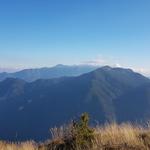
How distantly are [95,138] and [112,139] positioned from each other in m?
0.72

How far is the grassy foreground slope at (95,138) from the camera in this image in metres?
9.07

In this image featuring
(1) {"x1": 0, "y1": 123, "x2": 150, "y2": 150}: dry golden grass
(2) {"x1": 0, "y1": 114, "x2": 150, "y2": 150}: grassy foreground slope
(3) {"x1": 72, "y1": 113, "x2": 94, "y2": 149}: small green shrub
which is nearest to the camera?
(1) {"x1": 0, "y1": 123, "x2": 150, "y2": 150}: dry golden grass

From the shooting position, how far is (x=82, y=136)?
10.3 m

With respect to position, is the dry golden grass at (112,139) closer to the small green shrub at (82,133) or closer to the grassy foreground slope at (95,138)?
the grassy foreground slope at (95,138)

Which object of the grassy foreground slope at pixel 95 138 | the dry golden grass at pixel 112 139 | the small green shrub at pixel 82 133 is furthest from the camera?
the small green shrub at pixel 82 133

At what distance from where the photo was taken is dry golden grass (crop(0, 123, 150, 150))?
351 inches

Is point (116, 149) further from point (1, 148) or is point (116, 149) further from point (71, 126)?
point (1, 148)

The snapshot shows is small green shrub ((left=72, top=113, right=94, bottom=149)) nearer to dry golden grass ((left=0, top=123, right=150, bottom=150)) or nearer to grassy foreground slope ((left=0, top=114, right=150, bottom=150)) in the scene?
grassy foreground slope ((left=0, top=114, right=150, bottom=150))

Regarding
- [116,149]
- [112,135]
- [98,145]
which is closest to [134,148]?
[116,149]

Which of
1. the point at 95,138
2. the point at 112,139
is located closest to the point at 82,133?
the point at 95,138

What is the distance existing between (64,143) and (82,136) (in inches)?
30.1

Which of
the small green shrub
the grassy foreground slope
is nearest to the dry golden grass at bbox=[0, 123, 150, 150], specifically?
the grassy foreground slope

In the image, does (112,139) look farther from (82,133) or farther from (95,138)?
(82,133)

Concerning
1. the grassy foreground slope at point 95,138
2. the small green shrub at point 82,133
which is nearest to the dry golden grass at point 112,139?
the grassy foreground slope at point 95,138
